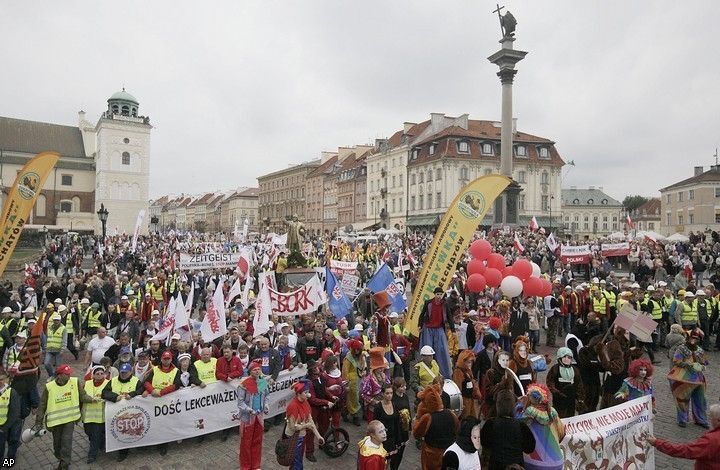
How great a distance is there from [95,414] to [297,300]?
16.8 feet

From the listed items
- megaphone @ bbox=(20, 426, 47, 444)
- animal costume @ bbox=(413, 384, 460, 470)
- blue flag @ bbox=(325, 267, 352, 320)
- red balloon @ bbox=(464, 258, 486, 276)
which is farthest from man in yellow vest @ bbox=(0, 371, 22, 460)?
red balloon @ bbox=(464, 258, 486, 276)

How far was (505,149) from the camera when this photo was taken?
117 ft

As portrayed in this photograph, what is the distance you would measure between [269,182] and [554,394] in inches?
3949

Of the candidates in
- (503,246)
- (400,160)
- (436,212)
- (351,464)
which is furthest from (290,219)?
(400,160)

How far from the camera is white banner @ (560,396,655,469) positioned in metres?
5.95

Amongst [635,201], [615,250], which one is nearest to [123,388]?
[615,250]

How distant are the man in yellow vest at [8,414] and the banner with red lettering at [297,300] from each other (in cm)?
544

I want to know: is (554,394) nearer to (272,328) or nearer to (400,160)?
(272,328)

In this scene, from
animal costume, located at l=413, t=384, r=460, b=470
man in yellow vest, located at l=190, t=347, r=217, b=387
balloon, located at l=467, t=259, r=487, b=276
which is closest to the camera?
animal costume, located at l=413, t=384, r=460, b=470

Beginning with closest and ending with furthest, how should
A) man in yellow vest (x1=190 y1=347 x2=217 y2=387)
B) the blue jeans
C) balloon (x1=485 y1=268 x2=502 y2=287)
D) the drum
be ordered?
the drum, the blue jeans, man in yellow vest (x1=190 y1=347 x2=217 y2=387), balloon (x1=485 y1=268 x2=502 y2=287)

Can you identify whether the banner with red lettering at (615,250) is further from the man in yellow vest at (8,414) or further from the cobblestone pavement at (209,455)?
the man in yellow vest at (8,414)

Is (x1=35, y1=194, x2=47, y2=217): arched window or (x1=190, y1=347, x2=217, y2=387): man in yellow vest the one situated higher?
(x1=35, y1=194, x2=47, y2=217): arched window

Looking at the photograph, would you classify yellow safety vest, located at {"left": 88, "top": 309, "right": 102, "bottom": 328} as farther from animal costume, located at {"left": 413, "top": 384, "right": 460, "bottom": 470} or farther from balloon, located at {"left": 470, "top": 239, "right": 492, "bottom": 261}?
animal costume, located at {"left": 413, "top": 384, "right": 460, "bottom": 470}

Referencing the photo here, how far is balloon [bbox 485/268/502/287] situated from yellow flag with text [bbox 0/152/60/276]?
10.1 meters
